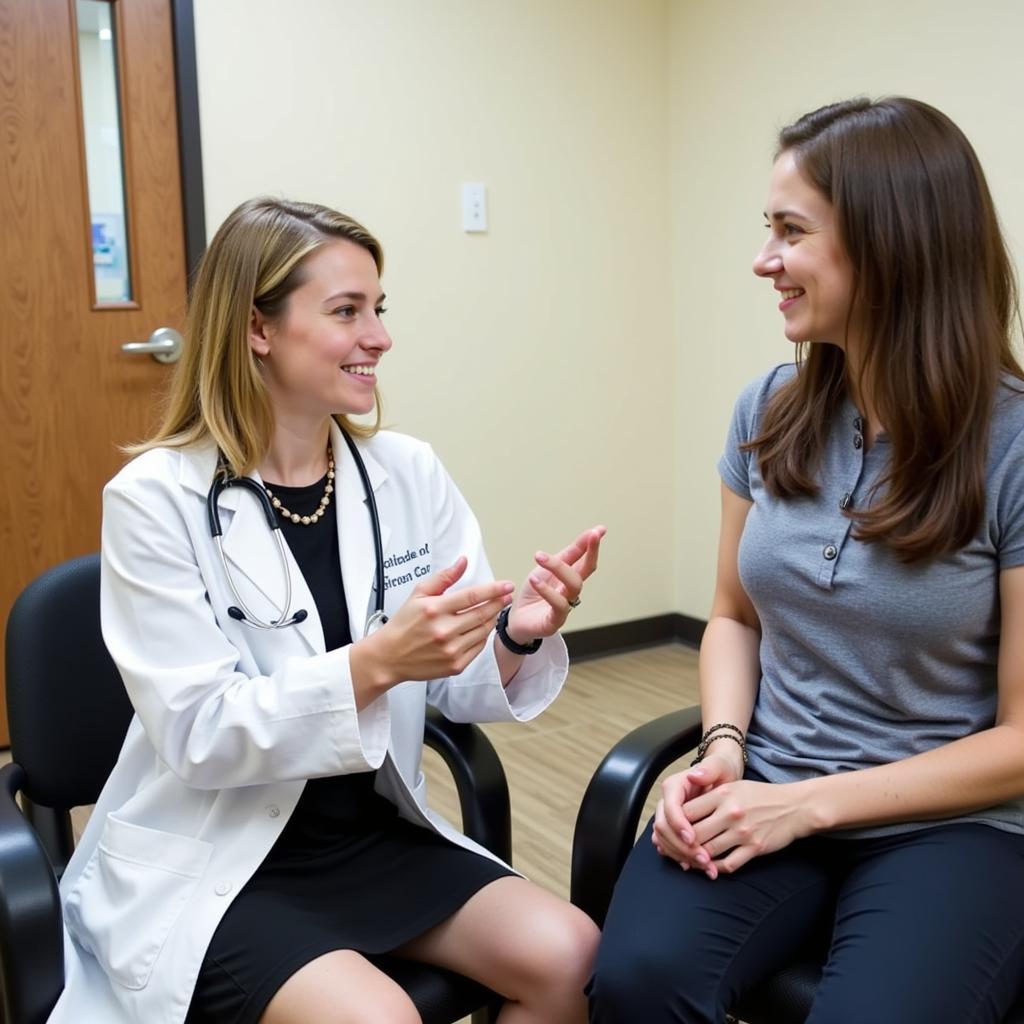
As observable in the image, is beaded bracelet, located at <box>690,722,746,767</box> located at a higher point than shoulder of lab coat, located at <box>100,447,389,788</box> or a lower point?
lower

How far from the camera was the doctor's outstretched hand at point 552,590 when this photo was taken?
4.62 feet

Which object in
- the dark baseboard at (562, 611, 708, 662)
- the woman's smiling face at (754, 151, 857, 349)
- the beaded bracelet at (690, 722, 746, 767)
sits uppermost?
the woman's smiling face at (754, 151, 857, 349)

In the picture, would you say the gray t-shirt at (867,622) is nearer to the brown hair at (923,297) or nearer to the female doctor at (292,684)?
the brown hair at (923,297)

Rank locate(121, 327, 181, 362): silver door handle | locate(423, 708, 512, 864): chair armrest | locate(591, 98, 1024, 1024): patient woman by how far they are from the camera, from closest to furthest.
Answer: locate(591, 98, 1024, 1024): patient woman, locate(423, 708, 512, 864): chair armrest, locate(121, 327, 181, 362): silver door handle

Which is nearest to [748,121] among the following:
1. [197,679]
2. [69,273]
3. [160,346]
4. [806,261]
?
[160,346]

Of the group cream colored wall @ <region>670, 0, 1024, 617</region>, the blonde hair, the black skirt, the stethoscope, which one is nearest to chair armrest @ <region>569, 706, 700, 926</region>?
the black skirt

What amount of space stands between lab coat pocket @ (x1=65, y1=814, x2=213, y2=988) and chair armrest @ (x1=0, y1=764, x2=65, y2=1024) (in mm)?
93

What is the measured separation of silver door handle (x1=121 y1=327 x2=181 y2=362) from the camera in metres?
2.98

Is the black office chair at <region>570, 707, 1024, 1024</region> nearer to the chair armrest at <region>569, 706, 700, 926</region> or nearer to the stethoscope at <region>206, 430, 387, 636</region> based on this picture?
the chair armrest at <region>569, 706, 700, 926</region>

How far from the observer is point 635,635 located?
3.98 metres

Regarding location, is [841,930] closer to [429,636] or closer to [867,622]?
[867,622]

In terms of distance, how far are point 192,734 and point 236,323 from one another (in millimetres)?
501

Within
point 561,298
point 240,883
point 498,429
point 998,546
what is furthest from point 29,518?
point 998,546

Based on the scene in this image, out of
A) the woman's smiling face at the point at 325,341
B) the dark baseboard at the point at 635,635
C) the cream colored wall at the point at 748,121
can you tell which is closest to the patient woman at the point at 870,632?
the woman's smiling face at the point at 325,341
